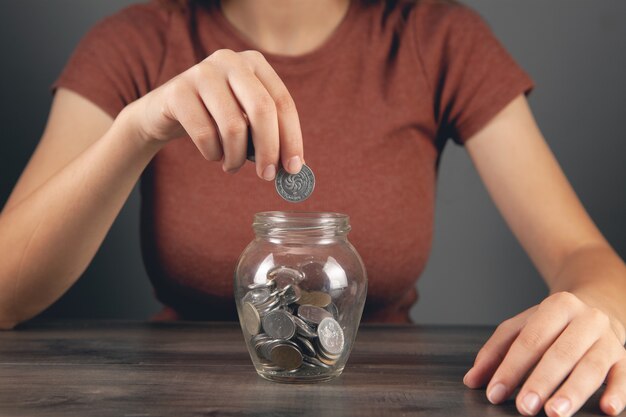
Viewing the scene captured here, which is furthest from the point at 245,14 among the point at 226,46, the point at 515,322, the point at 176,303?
the point at 515,322

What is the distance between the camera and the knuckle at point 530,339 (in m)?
0.89

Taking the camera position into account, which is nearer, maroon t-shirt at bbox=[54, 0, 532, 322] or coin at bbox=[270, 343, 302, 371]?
coin at bbox=[270, 343, 302, 371]

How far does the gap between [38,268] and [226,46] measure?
551mm

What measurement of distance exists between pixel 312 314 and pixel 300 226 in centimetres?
10

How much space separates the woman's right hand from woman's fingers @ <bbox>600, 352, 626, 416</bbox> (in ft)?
1.27

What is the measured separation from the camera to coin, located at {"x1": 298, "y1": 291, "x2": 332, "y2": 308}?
35.3 inches

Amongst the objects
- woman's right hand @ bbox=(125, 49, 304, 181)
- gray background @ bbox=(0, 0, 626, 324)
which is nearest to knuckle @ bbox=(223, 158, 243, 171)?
woman's right hand @ bbox=(125, 49, 304, 181)

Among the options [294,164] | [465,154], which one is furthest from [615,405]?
[465,154]

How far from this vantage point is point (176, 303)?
60.8 inches

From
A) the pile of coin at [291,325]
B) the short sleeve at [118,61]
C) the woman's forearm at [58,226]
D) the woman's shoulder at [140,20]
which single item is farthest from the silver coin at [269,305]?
the woman's shoulder at [140,20]

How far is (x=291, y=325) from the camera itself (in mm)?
876

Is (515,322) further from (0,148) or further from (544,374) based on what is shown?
(0,148)

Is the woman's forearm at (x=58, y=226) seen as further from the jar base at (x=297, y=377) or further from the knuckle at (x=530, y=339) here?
the knuckle at (x=530, y=339)

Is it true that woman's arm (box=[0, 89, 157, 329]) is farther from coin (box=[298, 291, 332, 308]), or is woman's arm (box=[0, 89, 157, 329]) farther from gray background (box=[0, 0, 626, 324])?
gray background (box=[0, 0, 626, 324])
